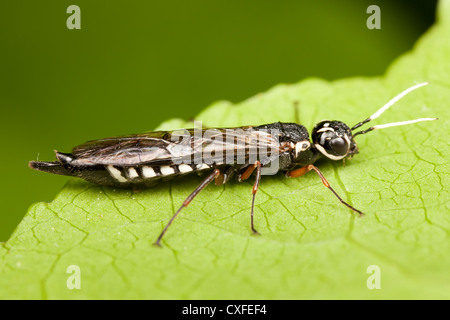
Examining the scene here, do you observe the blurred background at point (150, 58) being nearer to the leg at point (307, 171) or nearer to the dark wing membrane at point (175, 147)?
the dark wing membrane at point (175, 147)

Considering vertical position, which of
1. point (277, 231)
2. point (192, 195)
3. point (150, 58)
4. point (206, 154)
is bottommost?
point (277, 231)

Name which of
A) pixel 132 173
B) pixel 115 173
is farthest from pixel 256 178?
pixel 115 173

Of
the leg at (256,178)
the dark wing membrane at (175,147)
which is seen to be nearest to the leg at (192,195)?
the dark wing membrane at (175,147)

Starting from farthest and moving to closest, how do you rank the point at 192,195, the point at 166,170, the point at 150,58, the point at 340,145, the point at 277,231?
the point at 150,58
the point at 340,145
the point at 166,170
the point at 192,195
the point at 277,231

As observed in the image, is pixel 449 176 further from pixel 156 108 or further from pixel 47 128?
pixel 47 128

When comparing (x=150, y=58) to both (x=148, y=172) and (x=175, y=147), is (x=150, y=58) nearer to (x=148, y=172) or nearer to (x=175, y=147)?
(x=175, y=147)

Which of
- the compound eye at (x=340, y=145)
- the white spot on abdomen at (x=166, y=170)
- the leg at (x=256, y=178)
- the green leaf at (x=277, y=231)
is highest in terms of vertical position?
the compound eye at (x=340, y=145)

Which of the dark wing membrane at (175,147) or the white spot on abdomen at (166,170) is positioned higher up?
the dark wing membrane at (175,147)
